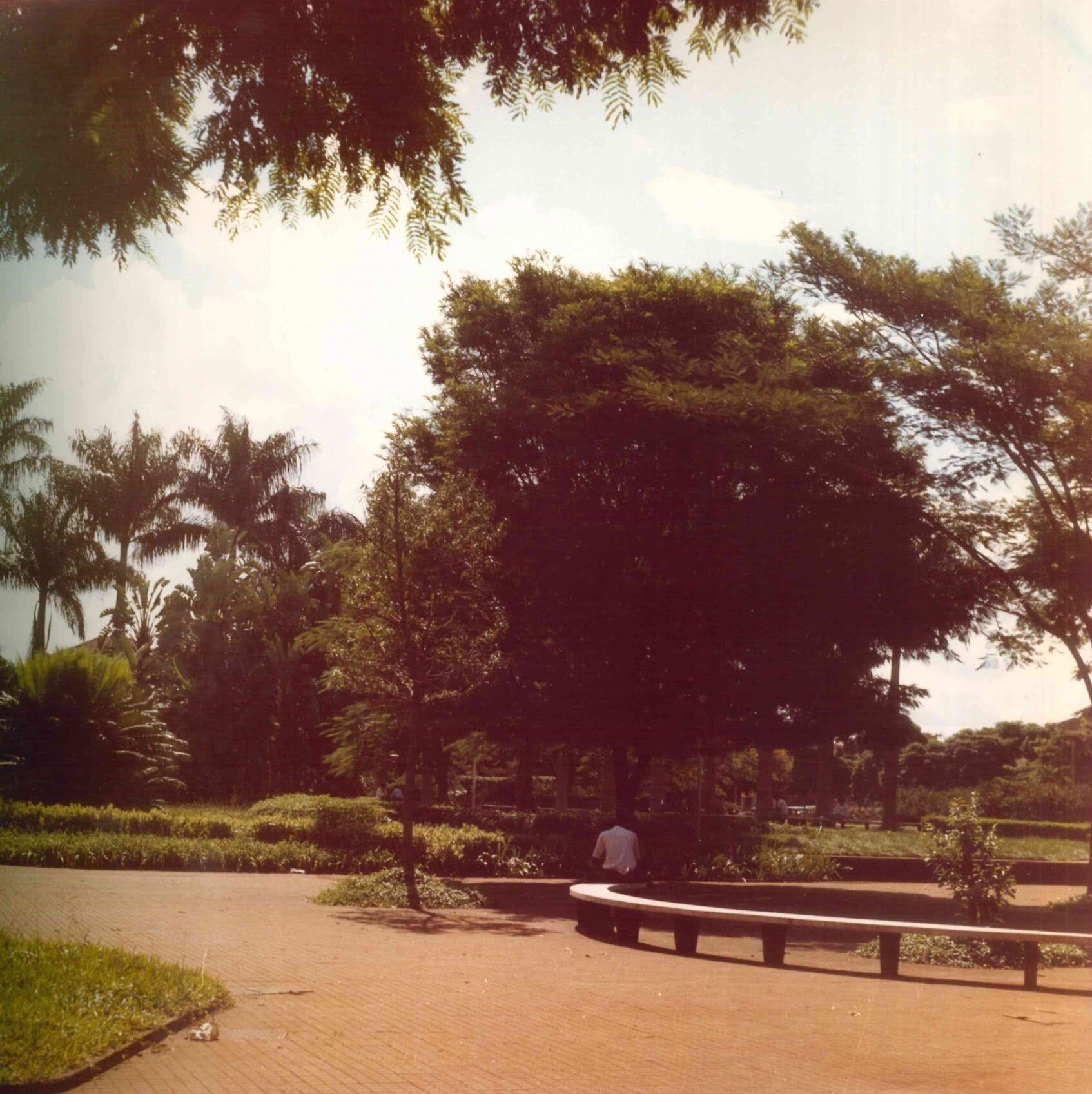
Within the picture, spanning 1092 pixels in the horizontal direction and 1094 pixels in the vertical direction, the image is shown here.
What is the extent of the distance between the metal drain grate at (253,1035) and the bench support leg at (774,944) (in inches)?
242

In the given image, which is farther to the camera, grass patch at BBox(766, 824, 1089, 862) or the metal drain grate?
grass patch at BBox(766, 824, 1089, 862)

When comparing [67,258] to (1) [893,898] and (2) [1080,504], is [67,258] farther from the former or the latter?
(1) [893,898]

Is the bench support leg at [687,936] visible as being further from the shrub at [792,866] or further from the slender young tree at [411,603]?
the shrub at [792,866]

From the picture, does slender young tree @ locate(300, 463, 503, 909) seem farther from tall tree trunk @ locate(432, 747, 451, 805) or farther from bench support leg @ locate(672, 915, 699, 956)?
tall tree trunk @ locate(432, 747, 451, 805)

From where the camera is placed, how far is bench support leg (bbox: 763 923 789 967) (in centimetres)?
1202

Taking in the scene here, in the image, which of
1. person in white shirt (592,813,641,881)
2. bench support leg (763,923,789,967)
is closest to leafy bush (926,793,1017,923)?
bench support leg (763,923,789,967)

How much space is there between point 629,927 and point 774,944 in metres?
1.90

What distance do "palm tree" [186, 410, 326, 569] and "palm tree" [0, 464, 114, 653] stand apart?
4027 cm

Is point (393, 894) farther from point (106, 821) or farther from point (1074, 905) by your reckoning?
point (1074, 905)

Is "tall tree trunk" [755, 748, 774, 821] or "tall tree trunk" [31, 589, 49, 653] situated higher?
"tall tree trunk" [31, 589, 49, 653]

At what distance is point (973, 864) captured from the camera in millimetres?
13891

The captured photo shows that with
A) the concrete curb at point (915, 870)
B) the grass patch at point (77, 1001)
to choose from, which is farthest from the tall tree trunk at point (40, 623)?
the concrete curb at point (915, 870)

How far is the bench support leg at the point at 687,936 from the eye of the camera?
1272cm

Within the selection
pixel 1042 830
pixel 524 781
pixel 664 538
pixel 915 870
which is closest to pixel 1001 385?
pixel 664 538
